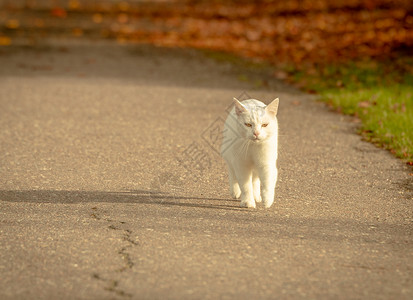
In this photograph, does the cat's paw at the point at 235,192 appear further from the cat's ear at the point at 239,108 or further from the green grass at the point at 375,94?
the green grass at the point at 375,94

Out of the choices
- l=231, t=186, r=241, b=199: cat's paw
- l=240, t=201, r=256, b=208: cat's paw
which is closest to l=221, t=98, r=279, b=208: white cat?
l=240, t=201, r=256, b=208: cat's paw

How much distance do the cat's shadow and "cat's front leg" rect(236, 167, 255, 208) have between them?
3.4 inches

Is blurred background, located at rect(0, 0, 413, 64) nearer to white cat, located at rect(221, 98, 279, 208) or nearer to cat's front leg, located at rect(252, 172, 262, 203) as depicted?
cat's front leg, located at rect(252, 172, 262, 203)

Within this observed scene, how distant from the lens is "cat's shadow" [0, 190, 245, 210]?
5168mm

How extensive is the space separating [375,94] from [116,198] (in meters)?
5.00

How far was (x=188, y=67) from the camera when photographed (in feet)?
39.6

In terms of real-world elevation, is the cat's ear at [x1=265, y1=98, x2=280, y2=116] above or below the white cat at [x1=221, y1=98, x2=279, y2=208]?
above

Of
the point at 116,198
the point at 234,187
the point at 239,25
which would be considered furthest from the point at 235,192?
the point at 239,25

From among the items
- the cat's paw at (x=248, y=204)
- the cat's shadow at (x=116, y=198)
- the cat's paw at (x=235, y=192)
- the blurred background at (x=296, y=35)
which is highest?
the blurred background at (x=296, y=35)

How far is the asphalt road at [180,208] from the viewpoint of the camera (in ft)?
12.3

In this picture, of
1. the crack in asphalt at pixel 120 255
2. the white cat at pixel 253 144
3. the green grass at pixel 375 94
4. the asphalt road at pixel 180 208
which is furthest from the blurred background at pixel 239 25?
the crack in asphalt at pixel 120 255

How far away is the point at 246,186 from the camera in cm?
489

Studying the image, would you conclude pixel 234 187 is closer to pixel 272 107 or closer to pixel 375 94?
pixel 272 107

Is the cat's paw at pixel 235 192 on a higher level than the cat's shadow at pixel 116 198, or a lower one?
higher
